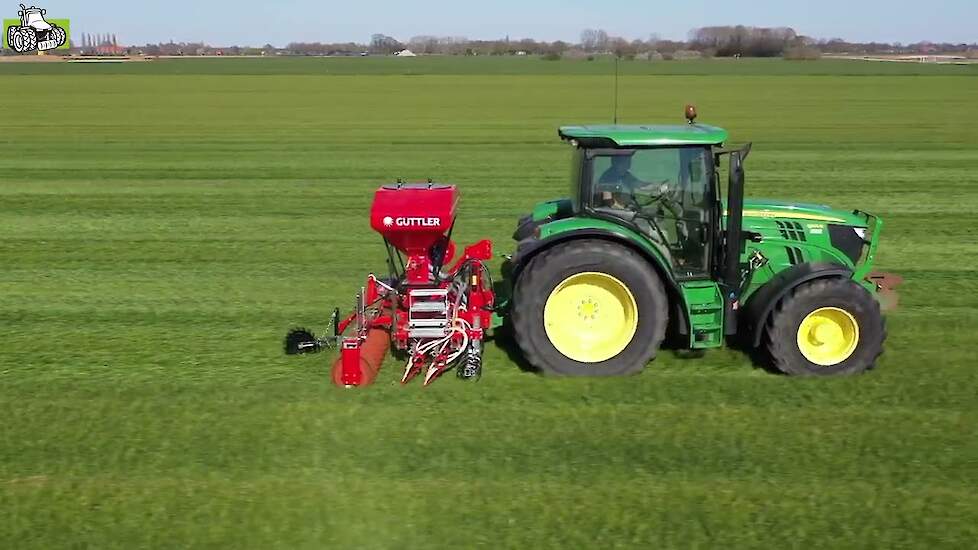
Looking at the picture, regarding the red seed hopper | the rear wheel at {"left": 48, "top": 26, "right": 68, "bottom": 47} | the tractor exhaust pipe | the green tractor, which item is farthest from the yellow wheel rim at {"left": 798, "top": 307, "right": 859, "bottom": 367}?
the rear wheel at {"left": 48, "top": 26, "right": 68, "bottom": 47}

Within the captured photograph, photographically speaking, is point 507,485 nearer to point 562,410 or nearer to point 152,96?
point 562,410

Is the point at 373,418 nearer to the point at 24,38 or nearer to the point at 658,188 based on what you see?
the point at 658,188

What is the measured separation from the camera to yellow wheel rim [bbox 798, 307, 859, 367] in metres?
6.67

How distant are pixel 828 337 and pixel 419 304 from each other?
2.87 meters

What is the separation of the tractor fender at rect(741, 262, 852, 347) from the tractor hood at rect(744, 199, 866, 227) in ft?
2.62

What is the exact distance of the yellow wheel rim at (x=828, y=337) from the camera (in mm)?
6668

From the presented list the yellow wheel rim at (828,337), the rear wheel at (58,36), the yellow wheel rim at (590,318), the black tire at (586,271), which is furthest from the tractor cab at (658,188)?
the rear wheel at (58,36)

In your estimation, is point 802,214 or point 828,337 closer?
point 828,337

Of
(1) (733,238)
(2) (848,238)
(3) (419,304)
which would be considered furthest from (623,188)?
(2) (848,238)

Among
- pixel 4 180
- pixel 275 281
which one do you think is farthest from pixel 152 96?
pixel 275 281

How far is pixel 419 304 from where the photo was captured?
679 centimetres

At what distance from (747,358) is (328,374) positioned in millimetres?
A: 3107

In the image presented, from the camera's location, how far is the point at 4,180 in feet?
55.0

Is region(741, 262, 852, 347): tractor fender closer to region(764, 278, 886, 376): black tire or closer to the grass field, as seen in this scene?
region(764, 278, 886, 376): black tire
